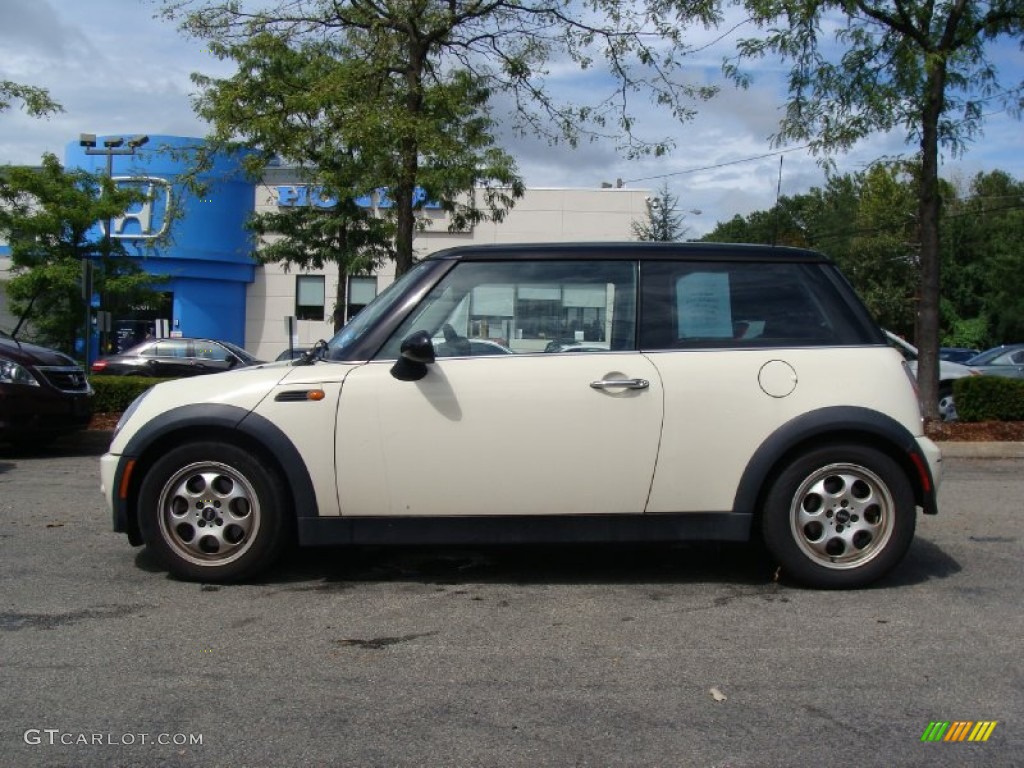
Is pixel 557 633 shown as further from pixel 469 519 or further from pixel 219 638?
pixel 219 638

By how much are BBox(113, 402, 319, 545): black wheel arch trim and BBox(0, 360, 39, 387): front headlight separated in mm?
5993

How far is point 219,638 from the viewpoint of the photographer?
415 cm

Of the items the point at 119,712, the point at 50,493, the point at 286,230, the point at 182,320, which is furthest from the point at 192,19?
the point at 182,320

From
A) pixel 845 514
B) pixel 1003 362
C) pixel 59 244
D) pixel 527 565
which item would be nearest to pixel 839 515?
pixel 845 514

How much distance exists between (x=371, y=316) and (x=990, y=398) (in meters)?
10.2

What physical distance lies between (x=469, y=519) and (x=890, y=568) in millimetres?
2149

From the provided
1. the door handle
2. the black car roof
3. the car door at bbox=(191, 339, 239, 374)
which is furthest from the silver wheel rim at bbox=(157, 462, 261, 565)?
the car door at bbox=(191, 339, 239, 374)

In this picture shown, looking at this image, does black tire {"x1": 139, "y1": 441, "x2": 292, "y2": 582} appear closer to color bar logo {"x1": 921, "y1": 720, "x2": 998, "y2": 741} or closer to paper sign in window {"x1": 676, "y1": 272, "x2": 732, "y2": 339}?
paper sign in window {"x1": 676, "y1": 272, "x2": 732, "y2": 339}

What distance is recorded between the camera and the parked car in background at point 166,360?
65.7 ft

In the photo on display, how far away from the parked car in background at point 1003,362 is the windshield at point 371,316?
15190mm

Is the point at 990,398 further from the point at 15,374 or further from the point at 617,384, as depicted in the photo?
the point at 15,374

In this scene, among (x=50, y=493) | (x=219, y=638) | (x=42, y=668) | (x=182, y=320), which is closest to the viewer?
(x=42, y=668)

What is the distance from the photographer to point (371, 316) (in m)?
5.01

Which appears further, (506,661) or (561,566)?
(561,566)
